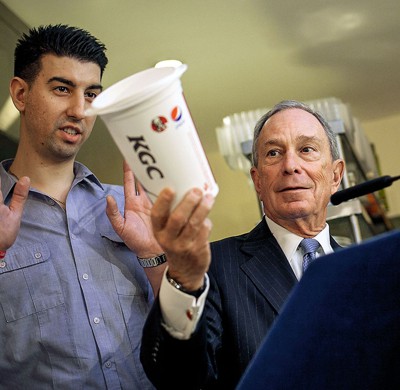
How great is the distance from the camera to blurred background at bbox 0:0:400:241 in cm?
378

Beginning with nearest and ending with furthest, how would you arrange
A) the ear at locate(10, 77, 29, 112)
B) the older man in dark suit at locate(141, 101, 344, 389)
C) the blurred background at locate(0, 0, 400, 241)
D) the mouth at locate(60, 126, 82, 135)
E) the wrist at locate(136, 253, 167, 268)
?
the older man in dark suit at locate(141, 101, 344, 389) < the wrist at locate(136, 253, 167, 268) < the mouth at locate(60, 126, 82, 135) < the ear at locate(10, 77, 29, 112) < the blurred background at locate(0, 0, 400, 241)

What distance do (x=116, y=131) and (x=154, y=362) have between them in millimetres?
447

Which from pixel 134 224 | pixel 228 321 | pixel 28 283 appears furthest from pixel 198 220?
Result: pixel 28 283

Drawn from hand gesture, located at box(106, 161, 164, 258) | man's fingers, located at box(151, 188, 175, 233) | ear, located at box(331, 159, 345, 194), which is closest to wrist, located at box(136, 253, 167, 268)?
hand gesture, located at box(106, 161, 164, 258)

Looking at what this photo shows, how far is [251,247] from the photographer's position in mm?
1720

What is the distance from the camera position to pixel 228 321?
1558 millimetres

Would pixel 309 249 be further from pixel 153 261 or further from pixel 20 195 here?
pixel 20 195

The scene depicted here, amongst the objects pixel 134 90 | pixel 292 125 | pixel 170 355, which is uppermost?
pixel 134 90

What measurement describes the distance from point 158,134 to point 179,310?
0.36 metres

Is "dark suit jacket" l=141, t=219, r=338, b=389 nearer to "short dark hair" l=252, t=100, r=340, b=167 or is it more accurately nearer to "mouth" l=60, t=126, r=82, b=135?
"short dark hair" l=252, t=100, r=340, b=167

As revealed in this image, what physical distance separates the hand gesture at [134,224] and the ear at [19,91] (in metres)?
0.37

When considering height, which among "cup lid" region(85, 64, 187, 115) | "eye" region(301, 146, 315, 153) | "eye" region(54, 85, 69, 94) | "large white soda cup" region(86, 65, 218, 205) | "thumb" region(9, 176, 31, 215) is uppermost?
"cup lid" region(85, 64, 187, 115)

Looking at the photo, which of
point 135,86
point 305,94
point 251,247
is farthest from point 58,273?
point 305,94

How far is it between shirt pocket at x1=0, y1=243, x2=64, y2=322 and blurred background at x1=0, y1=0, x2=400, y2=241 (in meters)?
1.52
